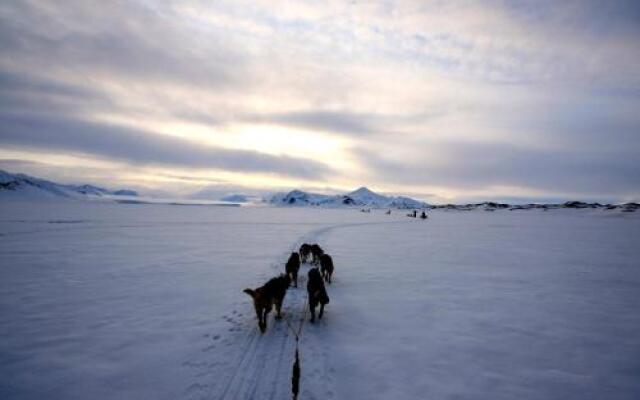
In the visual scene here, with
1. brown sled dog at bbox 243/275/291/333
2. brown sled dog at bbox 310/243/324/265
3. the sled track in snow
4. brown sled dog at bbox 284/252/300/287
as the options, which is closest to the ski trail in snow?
the sled track in snow

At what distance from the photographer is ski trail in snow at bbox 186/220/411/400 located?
4.84 meters

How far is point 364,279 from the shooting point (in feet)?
39.0

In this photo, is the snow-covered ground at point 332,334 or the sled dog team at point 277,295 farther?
the sled dog team at point 277,295

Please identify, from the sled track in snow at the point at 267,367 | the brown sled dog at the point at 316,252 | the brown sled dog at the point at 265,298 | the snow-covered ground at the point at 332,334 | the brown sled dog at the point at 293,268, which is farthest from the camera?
the brown sled dog at the point at 316,252

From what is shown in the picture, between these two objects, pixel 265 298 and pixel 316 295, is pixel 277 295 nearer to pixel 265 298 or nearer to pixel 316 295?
pixel 265 298

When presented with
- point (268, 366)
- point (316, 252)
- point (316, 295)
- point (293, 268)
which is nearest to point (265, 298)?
point (316, 295)

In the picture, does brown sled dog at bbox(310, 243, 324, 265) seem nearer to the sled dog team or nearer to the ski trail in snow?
the sled dog team

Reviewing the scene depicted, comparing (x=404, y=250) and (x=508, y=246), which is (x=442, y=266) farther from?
(x=508, y=246)

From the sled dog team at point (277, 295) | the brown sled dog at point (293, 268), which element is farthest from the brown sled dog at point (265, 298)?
the brown sled dog at point (293, 268)

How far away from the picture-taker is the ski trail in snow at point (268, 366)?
15.9 feet

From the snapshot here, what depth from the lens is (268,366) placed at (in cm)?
556

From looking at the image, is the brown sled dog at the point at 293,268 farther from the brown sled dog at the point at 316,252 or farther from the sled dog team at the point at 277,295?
the sled dog team at the point at 277,295

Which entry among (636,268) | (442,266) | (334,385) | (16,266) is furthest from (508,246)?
(16,266)

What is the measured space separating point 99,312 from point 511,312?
10.2 m
